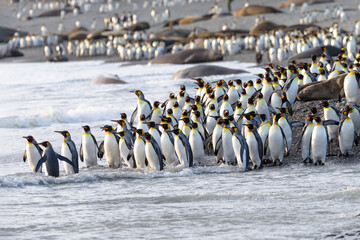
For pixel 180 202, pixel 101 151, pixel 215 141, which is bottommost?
pixel 180 202

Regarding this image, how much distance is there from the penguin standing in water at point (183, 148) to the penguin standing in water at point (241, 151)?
1.88 ft

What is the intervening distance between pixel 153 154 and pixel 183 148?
1.30ft

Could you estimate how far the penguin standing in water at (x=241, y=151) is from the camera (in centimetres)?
871

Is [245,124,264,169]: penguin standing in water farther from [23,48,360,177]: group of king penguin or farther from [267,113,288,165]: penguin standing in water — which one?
[267,113,288,165]: penguin standing in water

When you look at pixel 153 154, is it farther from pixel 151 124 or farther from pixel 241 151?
pixel 241 151

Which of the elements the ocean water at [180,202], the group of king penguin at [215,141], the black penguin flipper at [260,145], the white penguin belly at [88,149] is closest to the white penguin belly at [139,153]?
the group of king penguin at [215,141]

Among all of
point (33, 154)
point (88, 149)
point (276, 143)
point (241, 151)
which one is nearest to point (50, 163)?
point (33, 154)

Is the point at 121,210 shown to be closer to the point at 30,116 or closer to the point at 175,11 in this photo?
the point at 30,116

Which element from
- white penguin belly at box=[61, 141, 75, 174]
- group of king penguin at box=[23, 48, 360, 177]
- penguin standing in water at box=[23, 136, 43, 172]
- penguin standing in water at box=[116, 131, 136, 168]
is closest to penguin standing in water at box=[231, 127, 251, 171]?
group of king penguin at box=[23, 48, 360, 177]

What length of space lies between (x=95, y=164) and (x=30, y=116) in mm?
4914

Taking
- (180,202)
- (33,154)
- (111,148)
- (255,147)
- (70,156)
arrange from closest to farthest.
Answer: (180,202) < (255,147) < (70,156) < (33,154) < (111,148)

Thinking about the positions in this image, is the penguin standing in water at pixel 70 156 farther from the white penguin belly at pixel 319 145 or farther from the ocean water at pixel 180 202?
the white penguin belly at pixel 319 145

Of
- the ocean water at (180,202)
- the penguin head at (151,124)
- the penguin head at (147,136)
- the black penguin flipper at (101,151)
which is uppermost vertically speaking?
the penguin head at (151,124)

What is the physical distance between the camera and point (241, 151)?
343 inches
